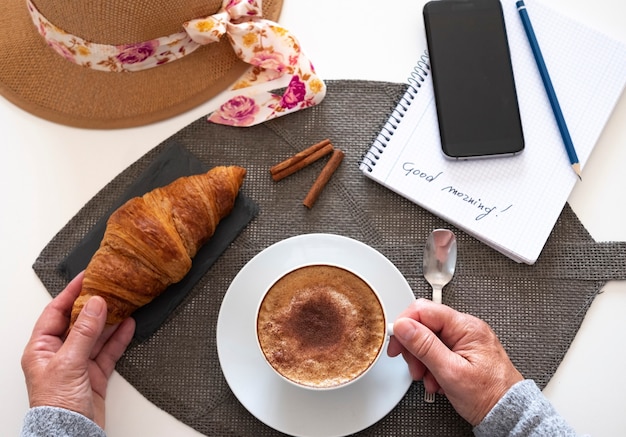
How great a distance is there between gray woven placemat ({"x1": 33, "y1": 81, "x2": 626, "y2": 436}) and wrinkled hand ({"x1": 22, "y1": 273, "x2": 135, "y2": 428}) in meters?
0.04

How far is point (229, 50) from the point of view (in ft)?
3.90

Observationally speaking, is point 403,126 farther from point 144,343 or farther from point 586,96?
point 144,343

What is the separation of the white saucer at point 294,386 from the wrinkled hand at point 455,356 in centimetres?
4

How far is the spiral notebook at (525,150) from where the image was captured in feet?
3.72

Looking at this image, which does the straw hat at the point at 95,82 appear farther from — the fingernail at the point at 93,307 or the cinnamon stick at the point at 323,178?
the fingernail at the point at 93,307

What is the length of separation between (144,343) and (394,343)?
464 millimetres

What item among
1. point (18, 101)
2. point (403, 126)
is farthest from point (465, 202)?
point (18, 101)

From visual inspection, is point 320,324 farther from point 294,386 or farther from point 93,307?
point 93,307

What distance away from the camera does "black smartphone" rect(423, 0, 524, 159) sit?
44.9 inches

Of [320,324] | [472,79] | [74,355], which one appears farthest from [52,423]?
[472,79]

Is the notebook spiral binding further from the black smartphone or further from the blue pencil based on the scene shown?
the blue pencil

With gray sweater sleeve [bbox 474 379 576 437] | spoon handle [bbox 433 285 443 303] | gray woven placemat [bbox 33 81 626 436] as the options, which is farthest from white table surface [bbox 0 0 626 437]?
spoon handle [bbox 433 285 443 303]

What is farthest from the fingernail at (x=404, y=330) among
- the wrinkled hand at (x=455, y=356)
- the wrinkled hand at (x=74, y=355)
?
the wrinkled hand at (x=74, y=355)

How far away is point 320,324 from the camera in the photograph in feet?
3.30
